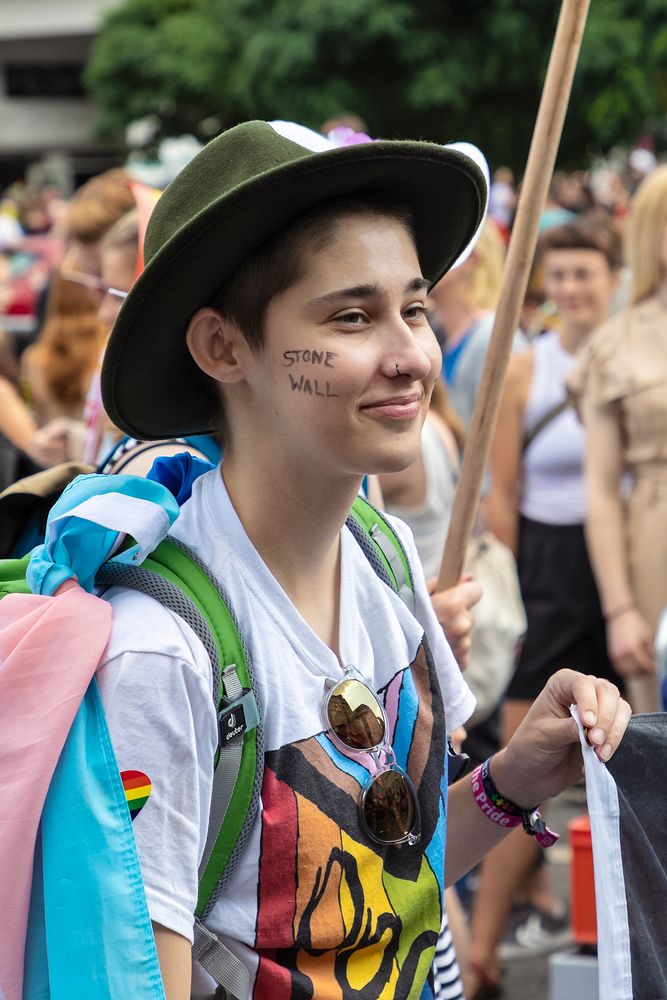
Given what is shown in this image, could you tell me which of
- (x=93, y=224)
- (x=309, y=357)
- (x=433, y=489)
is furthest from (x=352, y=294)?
(x=93, y=224)

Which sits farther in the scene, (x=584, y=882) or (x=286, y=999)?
(x=584, y=882)

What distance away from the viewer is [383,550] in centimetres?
205

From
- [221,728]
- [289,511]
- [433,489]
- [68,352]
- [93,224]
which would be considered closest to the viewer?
[221,728]

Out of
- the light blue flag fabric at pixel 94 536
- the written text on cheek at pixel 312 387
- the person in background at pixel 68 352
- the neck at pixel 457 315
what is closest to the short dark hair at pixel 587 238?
the neck at pixel 457 315

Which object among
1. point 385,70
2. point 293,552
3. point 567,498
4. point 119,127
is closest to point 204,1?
point 119,127

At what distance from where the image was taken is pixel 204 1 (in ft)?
96.7

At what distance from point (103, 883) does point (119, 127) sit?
32.1 meters

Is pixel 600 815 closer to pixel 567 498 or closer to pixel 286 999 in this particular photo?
pixel 286 999

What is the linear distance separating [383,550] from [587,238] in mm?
4032

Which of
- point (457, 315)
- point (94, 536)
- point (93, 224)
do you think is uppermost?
point (94, 536)

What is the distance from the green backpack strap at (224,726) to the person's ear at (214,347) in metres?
0.30

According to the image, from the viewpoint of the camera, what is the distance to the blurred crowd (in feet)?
14.2

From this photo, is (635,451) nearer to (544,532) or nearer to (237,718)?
(544,532)

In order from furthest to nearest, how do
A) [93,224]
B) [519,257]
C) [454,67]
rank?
[454,67]
[93,224]
[519,257]
